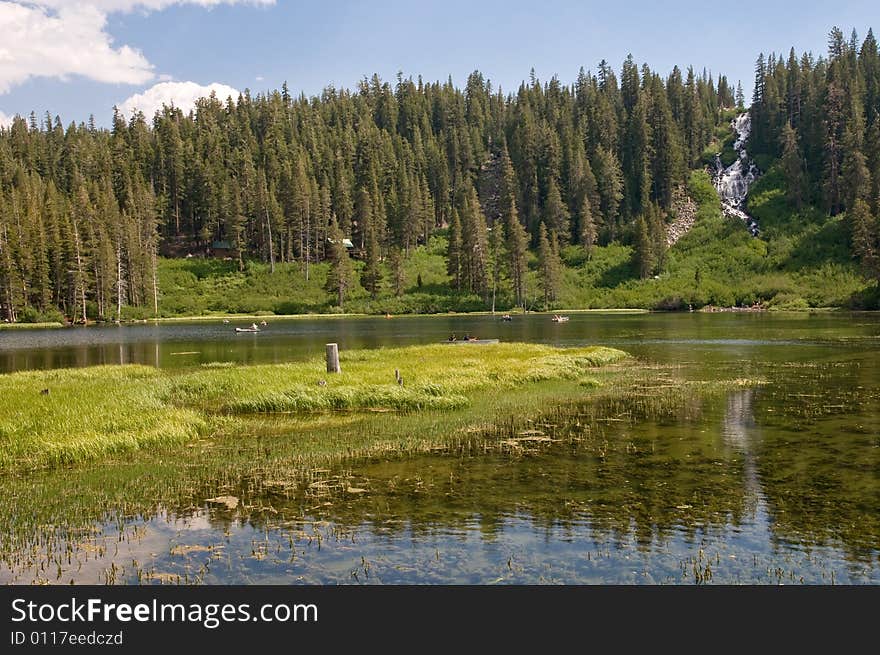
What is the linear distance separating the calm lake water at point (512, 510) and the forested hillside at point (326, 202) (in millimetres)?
109267

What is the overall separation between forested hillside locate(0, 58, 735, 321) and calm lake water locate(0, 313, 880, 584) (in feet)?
358

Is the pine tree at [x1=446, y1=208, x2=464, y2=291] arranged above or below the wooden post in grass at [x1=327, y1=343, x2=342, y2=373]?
above

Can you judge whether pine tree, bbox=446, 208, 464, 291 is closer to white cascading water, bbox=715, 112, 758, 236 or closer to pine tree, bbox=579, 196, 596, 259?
pine tree, bbox=579, 196, 596, 259

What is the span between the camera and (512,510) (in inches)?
648

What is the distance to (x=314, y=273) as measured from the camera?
151m

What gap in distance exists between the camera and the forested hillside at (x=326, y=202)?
123375mm

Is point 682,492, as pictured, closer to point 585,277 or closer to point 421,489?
point 421,489

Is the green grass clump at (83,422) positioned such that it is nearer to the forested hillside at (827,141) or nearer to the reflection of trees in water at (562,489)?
the reflection of trees in water at (562,489)

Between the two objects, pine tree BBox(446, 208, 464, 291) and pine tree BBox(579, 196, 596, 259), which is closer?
pine tree BBox(446, 208, 464, 291)

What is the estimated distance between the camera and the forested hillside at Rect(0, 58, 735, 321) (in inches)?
4857

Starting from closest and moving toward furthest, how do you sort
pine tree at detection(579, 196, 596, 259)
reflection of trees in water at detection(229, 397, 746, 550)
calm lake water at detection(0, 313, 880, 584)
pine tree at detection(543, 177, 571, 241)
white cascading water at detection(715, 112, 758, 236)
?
1. calm lake water at detection(0, 313, 880, 584)
2. reflection of trees in water at detection(229, 397, 746, 550)
3. pine tree at detection(579, 196, 596, 259)
4. white cascading water at detection(715, 112, 758, 236)
5. pine tree at detection(543, 177, 571, 241)

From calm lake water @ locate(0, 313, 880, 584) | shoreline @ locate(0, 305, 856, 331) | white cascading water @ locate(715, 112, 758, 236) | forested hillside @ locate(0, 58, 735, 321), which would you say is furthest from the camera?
white cascading water @ locate(715, 112, 758, 236)

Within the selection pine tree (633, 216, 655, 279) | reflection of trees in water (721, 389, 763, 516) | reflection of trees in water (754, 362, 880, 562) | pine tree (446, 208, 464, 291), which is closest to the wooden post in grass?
reflection of trees in water (721, 389, 763, 516)
